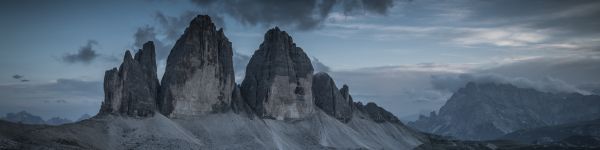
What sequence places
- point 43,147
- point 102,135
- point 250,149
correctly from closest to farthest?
1. point 43,147
2. point 102,135
3. point 250,149

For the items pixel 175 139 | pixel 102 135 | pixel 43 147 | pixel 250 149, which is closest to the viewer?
pixel 43 147

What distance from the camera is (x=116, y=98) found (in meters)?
181

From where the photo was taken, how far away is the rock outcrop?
179875 mm

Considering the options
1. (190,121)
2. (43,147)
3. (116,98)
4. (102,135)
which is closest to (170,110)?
(190,121)

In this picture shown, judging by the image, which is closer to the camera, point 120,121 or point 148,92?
point 120,121

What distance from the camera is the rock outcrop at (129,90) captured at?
180 m

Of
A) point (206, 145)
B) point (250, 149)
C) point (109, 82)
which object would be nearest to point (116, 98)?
point (109, 82)

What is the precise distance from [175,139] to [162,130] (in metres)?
7.32

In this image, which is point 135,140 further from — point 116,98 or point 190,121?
point 190,121

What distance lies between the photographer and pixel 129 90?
18525cm

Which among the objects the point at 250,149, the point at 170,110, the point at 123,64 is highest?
the point at 123,64

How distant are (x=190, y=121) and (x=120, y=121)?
27232 millimetres

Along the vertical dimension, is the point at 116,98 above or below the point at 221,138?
above

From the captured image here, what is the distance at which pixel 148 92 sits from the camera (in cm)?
19162
